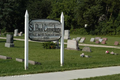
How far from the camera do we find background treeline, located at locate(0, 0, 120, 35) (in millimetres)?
63062

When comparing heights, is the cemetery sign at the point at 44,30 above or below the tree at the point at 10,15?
below

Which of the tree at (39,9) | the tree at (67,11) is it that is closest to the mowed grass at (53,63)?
the tree at (67,11)

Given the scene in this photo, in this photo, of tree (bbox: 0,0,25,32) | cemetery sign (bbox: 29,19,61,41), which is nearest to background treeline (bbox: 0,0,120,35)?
tree (bbox: 0,0,25,32)

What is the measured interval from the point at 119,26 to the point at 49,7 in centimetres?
2584

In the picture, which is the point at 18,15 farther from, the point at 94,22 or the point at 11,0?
the point at 94,22

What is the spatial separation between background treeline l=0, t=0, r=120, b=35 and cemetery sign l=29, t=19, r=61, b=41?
49489 mm

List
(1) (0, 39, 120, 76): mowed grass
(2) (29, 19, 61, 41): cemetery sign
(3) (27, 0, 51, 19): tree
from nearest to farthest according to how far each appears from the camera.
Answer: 1. (1) (0, 39, 120, 76): mowed grass
2. (2) (29, 19, 61, 41): cemetery sign
3. (3) (27, 0, 51, 19): tree

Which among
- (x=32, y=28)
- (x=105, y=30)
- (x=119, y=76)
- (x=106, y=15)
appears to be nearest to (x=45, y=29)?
(x=32, y=28)

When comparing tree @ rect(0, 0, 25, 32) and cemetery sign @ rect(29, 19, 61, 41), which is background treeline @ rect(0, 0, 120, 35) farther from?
cemetery sign @ rect(29, 19, 61, 41)

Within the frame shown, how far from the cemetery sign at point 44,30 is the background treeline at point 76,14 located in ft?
162

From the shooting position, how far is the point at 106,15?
67.5 m

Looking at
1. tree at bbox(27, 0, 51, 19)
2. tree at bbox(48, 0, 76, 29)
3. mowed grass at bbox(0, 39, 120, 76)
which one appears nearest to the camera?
mowed grass at bbox(0, 39, 120, 76)

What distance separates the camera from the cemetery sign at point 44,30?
1232 centimetres

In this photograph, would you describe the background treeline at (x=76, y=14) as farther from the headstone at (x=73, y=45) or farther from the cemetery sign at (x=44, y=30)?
the cemetery sign at (x=44, y=30)
